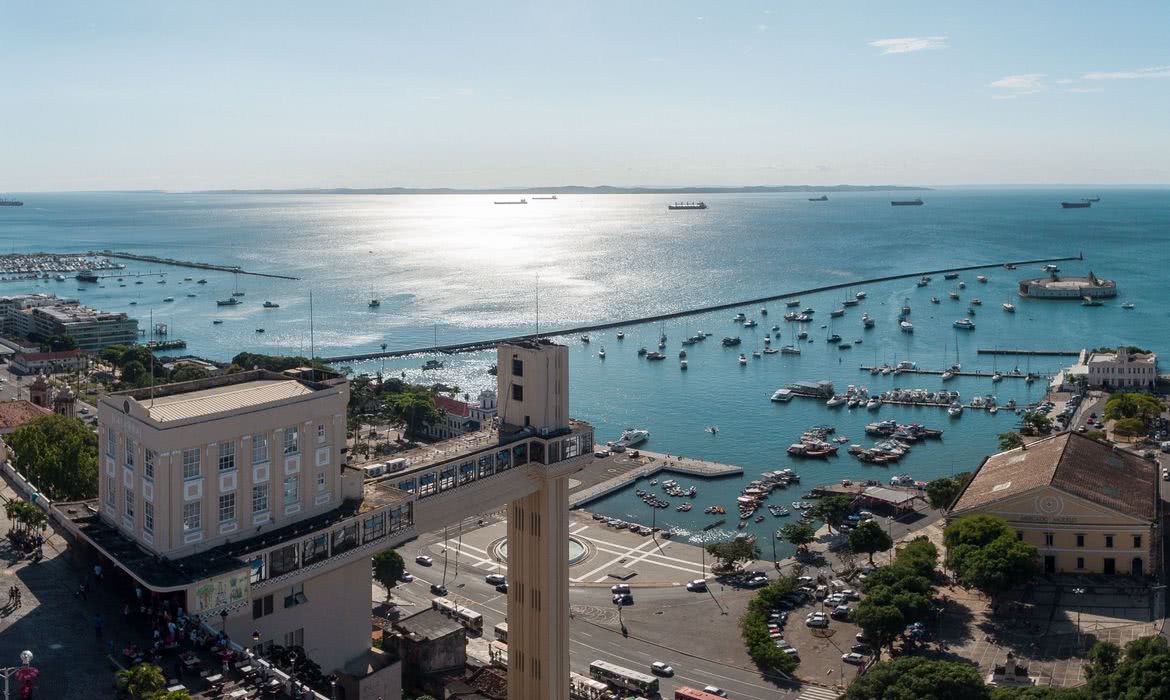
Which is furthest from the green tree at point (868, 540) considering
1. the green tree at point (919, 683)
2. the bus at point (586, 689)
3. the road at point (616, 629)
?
the green tree at point (919, 683)

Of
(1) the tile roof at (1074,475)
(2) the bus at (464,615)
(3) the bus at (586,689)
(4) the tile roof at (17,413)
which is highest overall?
(4) the tile roof at (17,413)

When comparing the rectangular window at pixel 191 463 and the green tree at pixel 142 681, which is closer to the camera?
the green tree at pixel 142 681

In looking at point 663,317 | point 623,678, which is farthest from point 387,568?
point 663,317

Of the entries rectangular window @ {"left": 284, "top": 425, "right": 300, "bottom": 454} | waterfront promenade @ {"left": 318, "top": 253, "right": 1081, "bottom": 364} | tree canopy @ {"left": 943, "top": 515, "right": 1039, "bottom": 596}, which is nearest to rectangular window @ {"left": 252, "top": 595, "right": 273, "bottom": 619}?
rectangular window @ {"left": 284, "top": 425, "right": 300, "bottom": 454}

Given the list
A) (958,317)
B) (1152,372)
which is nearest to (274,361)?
(1152,372)

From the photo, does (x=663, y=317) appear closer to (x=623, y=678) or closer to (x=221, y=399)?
(x=623, y=678)

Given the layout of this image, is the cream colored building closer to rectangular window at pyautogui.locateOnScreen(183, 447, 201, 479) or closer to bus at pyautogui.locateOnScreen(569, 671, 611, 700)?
rectangular window at pyautogui.locateOnScreen(183, 447, 201, 479)

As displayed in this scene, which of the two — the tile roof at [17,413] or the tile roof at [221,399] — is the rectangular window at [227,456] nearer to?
the tile roof at [221,399]
